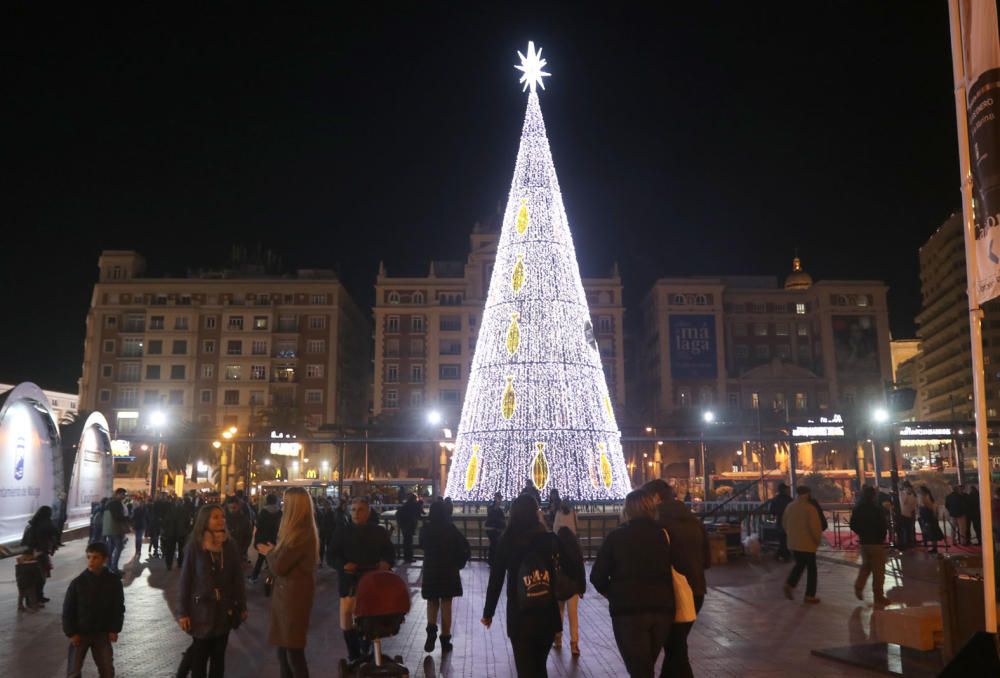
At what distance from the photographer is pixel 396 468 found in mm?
64062

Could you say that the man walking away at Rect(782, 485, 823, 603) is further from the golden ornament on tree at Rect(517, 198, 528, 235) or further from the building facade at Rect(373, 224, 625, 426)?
the building facade at Rect(373, 224, 625, 426)

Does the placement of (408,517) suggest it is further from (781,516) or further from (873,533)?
(873,533)

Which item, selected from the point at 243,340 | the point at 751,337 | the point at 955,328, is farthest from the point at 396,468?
the point at 955,328

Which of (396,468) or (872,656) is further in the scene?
(396,468)

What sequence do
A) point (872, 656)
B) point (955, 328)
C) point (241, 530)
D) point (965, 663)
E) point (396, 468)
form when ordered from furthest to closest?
point (955, 328) → point (396, 468) → point (241, 530) → point (872, 656) → point (965, 663)

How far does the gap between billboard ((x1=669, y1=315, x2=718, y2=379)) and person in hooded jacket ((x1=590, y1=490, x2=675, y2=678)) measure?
7322cm

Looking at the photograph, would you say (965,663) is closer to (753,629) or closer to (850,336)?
(753,629)

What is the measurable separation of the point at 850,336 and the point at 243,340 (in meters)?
58.1

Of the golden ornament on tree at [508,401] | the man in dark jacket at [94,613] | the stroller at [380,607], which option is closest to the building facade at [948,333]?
the golden ornament on tree at [508,401]

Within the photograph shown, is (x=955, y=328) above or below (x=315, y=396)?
above

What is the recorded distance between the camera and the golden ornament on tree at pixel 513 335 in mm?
20469

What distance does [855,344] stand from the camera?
7969 cm

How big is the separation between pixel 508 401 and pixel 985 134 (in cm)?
1522

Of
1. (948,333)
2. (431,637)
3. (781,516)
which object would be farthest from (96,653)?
(948,333)
